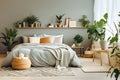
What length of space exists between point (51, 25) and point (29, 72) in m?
3.89

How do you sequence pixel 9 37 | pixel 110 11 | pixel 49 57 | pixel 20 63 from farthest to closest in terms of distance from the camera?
pixel 9 37 < pixel 110 11 < pixel 49 57 < pixel 20 63

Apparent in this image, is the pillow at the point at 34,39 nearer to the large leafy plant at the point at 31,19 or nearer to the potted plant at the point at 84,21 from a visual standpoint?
the large leafy plant at the point at 31,19

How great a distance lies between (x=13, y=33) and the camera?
921cm

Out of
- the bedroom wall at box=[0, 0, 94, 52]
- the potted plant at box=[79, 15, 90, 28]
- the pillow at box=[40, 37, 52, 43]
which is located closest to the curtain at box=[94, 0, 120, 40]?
the potted plant at box=[79, 15, 90, 28]

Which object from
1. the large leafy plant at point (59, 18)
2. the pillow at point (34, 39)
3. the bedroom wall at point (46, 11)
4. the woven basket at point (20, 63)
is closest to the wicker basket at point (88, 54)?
the bedroom wall at point (46, 11)

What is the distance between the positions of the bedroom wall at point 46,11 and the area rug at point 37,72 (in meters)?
3.35

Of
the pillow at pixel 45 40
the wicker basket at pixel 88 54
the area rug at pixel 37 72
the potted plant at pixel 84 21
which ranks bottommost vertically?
the area rug at pixel 37 72

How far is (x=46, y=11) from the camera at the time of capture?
A: 959 centimetres

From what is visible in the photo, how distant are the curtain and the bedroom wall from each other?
747 mm

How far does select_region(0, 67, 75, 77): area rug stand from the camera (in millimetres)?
5711

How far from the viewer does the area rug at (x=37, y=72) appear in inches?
225

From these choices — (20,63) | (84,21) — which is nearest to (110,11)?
(84,21)

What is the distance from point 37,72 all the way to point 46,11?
4.11 metres

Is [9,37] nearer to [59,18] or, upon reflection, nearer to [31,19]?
[31,19]
